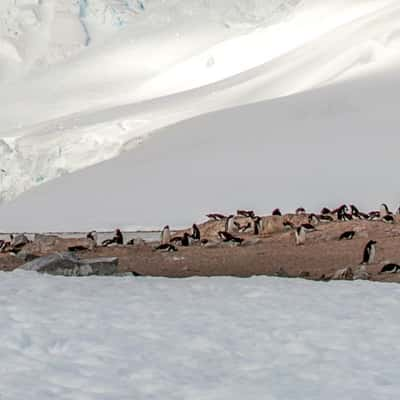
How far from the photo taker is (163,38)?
115 metres

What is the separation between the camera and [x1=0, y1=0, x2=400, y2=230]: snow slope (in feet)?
113

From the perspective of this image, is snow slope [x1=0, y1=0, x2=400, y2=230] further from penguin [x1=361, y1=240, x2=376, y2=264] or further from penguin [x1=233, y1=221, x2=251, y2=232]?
penguin [x1=361, y1=240, x2=376, y2=264]

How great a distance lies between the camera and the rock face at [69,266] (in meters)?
10.2

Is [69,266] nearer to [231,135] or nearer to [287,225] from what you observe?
[287,225]

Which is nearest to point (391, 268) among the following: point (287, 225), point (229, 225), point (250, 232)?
point (287, 225)

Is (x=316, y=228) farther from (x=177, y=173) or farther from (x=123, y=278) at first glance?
(x=177, y=173)

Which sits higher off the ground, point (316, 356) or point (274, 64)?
point (274, 64)

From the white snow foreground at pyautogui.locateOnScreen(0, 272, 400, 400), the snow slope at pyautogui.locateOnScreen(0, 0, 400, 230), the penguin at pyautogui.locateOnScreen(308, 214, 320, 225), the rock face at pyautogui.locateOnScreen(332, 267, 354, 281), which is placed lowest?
the white snow foreground at pyautogui.locateOnScreen(0, 272, 400, 400)

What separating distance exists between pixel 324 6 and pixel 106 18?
3610 centimetres

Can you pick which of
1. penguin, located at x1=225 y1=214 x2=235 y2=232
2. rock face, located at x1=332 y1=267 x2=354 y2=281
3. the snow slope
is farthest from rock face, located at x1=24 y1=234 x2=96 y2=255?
the snow slope

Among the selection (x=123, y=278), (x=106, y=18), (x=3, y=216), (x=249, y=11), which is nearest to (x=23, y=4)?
(x=106, y=18)

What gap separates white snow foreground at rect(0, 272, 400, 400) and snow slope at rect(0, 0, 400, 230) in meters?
24.3

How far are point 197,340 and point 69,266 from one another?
4.64 meters

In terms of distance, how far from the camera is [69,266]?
33.8 ft
